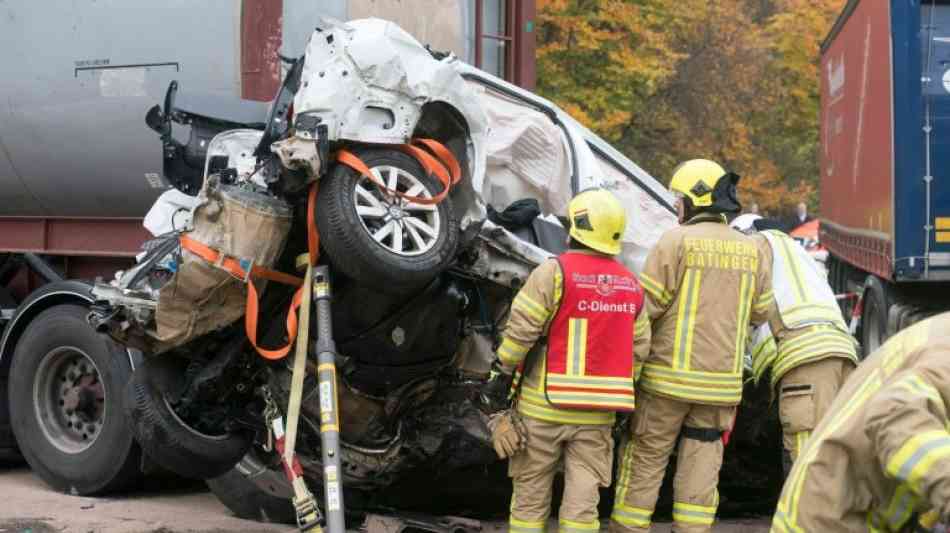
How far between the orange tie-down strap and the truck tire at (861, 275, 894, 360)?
19.6 ft

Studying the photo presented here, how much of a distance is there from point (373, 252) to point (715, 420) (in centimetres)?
167

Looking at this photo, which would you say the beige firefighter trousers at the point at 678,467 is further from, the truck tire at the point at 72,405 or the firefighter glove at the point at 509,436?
the truck tire at the point at 72,405

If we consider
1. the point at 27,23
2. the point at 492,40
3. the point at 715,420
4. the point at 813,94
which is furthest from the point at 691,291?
the point at 813,94

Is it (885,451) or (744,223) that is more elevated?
(744,223)

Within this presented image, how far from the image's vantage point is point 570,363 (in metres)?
5.54

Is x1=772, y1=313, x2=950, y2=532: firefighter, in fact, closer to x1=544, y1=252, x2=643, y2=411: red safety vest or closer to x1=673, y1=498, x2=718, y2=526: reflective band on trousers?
x1=544, y1=252, x2=643, y2=411: red safety vest

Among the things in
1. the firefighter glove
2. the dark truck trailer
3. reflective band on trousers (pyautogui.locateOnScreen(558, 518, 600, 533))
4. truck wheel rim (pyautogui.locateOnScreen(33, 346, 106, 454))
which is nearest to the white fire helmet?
the firefighter glove

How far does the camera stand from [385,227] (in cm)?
528

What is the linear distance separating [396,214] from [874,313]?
7225mm

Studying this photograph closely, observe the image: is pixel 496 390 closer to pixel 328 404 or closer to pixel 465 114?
pixel 328 404

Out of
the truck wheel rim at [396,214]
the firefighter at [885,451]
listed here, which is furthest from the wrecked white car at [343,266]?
the firefighter at [885,451]

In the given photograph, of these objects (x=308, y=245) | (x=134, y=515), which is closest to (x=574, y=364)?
(x=308, y=245)

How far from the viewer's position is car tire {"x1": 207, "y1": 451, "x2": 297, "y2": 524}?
661 cm

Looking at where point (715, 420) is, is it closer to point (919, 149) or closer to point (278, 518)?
point (278, 518)
